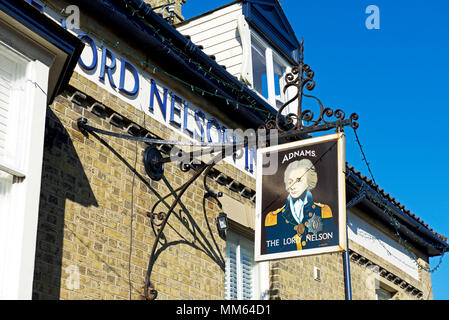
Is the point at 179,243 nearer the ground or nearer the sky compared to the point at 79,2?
nearer the ground

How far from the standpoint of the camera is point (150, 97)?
10438 millimetres

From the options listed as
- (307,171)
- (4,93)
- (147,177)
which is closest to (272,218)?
(307,171)

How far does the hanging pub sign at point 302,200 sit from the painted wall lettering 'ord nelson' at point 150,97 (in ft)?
5.40

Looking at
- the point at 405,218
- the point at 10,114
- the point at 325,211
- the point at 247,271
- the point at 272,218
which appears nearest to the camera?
the point at 10,114

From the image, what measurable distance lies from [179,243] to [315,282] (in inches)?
156

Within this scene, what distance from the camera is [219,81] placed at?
11.6 metres

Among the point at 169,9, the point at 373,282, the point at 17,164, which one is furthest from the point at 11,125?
the point at 373,282

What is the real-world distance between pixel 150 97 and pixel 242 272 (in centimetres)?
327

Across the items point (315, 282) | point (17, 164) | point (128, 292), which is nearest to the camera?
point (17, 164)

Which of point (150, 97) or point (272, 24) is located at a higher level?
point (272, 24)

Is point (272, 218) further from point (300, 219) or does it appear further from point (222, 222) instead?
point (222, 222)

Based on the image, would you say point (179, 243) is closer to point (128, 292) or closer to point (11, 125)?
point (128, 292)

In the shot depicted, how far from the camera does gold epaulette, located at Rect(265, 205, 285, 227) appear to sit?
31.2 ft

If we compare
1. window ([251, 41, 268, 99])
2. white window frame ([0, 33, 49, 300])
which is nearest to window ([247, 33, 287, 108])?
window ([251, 41, 268, 99])
